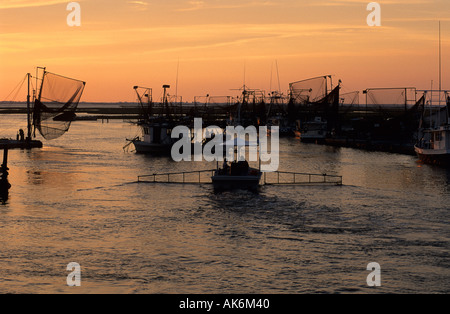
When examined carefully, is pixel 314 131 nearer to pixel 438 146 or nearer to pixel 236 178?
pixel 438 146

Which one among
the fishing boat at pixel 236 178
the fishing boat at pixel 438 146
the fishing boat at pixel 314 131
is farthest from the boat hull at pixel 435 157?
the fishing boat at pixel 314 131

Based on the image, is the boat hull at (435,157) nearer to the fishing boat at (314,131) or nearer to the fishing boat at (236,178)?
the fishing boat at (236,178)

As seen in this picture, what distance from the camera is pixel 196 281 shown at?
103 ft

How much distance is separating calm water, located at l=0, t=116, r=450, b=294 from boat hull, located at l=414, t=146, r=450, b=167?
17.8 m

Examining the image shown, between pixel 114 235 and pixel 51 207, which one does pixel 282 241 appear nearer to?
pixel 114 235

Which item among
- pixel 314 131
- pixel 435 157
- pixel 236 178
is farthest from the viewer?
pixel 314 131

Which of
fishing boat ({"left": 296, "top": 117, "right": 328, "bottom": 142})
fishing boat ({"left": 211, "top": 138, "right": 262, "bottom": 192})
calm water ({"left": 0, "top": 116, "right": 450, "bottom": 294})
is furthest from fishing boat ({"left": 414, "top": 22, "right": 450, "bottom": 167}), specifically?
fishing boat ({"left": 296, "top": 117, "right": 328, "bottom": 142})

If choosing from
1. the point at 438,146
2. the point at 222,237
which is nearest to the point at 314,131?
the point at 438,146

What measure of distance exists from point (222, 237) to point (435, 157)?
55902 mm

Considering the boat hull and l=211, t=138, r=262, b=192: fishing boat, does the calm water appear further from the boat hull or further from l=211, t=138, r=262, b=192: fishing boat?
the boat hull

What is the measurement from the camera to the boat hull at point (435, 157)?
3378 inches

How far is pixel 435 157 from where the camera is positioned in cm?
8806

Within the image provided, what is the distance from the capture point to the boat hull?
85.8 m

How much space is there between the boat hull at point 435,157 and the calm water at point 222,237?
702 inches
